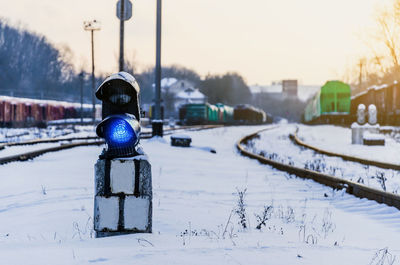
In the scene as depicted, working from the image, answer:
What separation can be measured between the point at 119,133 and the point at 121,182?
0.36 meters

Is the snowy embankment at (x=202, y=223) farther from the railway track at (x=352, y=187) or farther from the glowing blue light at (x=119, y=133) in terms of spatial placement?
the glowing blue light at (x=119, y=133)

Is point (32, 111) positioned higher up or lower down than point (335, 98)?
lower down

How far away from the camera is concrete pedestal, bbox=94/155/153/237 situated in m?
3.15

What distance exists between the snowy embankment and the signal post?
0.12 m

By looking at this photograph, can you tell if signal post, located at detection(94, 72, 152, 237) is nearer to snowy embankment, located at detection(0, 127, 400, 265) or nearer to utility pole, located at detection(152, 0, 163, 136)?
snowy embankment, located at detection(0, 127, 400, 265)

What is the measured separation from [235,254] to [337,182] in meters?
3.94

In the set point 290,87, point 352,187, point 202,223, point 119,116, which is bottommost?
point 202,223

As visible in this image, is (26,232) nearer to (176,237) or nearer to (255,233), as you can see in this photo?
(176,237)

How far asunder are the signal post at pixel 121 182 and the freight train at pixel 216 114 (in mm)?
36961

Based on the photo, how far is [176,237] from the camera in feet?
11.0

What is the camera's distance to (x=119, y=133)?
3.14m

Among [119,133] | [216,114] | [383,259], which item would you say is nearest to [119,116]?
[119,133]

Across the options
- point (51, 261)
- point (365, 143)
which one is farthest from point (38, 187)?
point (365, 143)

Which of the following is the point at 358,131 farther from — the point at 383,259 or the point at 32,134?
the point at 32,134
